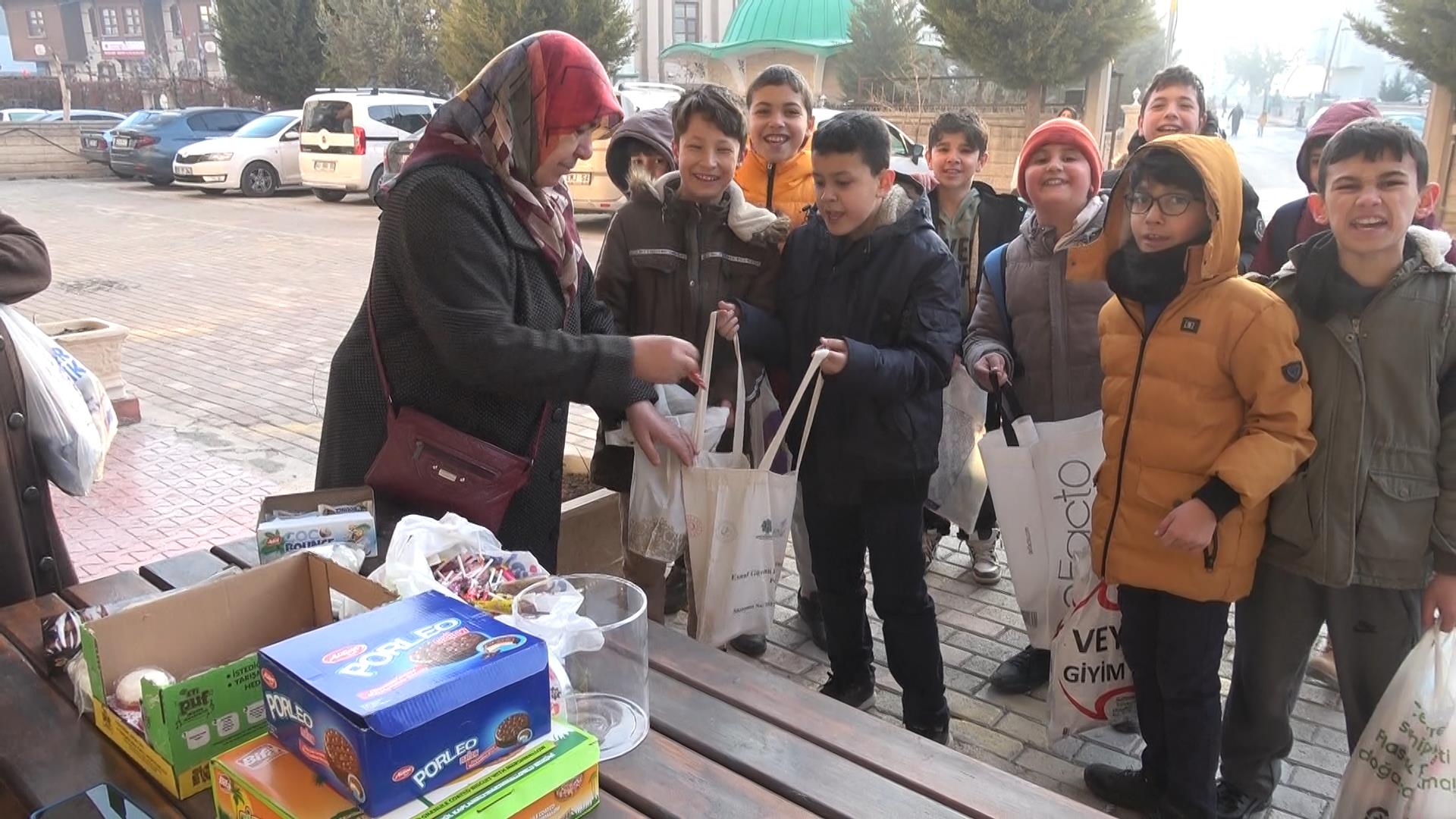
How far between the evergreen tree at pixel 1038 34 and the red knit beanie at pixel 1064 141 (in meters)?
17.4

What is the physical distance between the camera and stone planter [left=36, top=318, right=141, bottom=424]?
5363mm

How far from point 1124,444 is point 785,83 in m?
1.66

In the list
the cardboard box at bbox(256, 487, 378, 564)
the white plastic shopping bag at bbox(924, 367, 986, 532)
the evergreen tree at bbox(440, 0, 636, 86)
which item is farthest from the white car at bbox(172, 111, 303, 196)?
the cardboard box at bbox(256, 487, 378, 564)

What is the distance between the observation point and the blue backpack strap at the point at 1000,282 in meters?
3.08

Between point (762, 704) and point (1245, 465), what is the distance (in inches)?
45.1

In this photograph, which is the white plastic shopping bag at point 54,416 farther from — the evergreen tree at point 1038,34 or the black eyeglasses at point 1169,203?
the evergreen tree at point 1038,34

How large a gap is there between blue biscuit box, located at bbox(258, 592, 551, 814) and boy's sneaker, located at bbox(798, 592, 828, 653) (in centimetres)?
224

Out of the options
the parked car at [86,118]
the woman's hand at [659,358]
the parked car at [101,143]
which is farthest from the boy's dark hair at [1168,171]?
the parked car at [86,118]

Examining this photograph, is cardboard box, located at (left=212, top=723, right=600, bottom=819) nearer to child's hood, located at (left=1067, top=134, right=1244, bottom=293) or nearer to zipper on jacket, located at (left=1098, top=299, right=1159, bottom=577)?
zipper on jacket, located at (left=1098, top=299, right=1159, bottom=577)

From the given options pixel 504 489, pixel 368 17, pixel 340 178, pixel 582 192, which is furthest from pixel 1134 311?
pixel 368 17

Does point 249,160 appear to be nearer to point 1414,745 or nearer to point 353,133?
point 353,133

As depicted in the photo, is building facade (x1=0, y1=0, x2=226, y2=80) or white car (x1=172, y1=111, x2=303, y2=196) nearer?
white car (x1=172, y1=111, x2=303, y2=196)

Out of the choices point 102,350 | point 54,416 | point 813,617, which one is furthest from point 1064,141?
point 102,350

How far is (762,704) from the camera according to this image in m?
1.68
